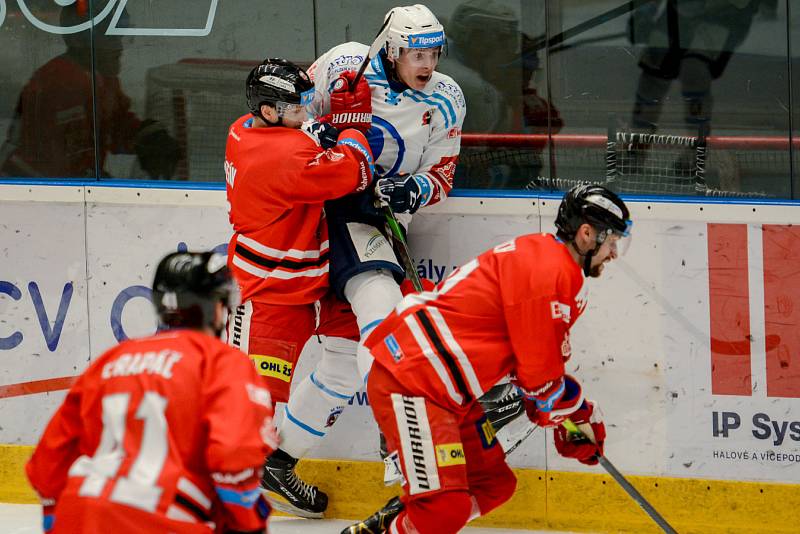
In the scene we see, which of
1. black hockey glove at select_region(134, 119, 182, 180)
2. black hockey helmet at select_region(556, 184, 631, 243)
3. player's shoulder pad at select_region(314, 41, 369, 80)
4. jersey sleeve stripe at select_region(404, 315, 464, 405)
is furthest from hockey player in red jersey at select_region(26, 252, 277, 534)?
black hockey glove at select_region(134, 119, 182, 180)

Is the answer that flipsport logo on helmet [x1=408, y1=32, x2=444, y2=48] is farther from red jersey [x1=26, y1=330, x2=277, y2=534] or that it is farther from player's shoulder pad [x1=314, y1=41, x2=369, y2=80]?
red jersey [x1=26, y1=330, x2=277, y2=534]

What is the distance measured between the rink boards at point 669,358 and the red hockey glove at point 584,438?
62 cm

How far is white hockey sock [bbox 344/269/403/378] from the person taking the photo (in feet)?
12.0

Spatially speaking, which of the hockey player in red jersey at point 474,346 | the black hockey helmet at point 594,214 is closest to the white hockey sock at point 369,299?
the hockey player in red jersey at point 474,346

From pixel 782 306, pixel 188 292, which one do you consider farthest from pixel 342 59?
pixel 188 292

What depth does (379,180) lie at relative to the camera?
12.1ft

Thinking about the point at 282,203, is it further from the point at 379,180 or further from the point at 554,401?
the point at 554,401

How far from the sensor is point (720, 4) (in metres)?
→ 3.80

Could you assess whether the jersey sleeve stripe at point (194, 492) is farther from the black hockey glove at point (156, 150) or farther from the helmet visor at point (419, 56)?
the black hockey glove at point (156, 150)

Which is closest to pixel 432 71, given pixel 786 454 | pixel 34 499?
pixel 786 454

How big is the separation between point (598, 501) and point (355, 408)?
82cm

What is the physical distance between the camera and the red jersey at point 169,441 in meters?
2.17

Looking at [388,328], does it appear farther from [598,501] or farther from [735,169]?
[735,169]

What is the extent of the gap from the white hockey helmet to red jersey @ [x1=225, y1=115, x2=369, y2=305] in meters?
0.35
